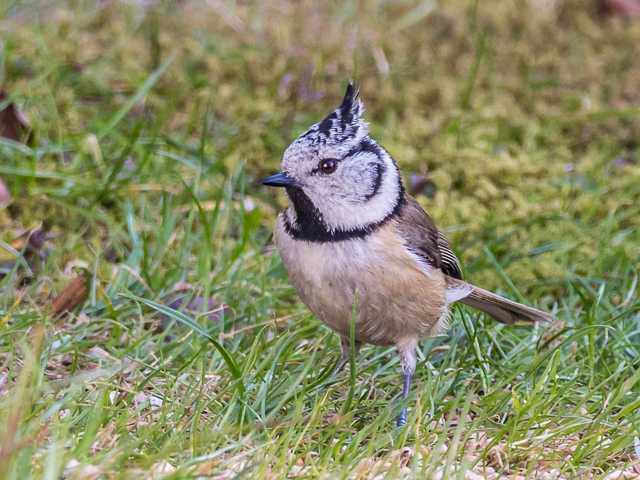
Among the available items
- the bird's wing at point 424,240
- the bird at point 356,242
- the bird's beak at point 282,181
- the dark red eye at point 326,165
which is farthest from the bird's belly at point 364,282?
the dark red eye at point 326,165

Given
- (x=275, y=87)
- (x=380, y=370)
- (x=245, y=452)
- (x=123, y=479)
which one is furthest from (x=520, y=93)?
(x=123, y=479)

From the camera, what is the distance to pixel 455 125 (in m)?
5.63

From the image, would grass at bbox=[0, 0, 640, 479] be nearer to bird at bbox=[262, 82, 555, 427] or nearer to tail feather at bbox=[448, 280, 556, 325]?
tail feather at bbox=[448, 280, 556, 325]

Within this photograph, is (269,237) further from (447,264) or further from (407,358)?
(407,358)

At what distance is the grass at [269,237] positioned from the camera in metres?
2.98

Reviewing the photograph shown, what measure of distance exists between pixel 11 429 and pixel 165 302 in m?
1.89

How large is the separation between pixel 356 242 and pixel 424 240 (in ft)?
1.56

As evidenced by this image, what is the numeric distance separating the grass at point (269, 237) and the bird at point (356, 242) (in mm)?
291

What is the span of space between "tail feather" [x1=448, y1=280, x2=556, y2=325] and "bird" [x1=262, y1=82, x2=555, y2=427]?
0.25m

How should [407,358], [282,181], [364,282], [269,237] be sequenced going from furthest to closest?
1. [269,237]
2. [407,358]
3. [282,181]
4. [364,282]

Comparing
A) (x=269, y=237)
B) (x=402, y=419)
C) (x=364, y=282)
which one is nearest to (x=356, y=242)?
(x=364, y=282)

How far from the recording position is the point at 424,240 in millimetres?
3629

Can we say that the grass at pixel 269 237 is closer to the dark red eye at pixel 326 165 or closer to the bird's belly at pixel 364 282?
the bird's belly at pixel 364 282

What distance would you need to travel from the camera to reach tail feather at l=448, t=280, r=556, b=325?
3.82m
